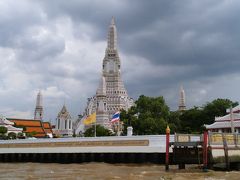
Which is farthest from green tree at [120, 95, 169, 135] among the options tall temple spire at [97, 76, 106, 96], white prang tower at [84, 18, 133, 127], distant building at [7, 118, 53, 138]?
white prang tower at [84, 18, 133, 127]

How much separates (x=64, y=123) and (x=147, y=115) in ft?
374

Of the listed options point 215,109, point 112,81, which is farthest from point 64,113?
point 215,109

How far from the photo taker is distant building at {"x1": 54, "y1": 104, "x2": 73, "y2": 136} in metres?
161

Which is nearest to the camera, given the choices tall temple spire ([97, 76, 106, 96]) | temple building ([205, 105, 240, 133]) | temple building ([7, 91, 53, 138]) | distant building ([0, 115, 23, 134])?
temple building ([205, 105, 240, 133])

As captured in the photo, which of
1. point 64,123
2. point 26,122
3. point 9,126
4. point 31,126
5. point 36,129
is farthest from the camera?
point 64,123

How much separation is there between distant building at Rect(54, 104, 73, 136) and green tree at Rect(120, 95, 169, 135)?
98862mm

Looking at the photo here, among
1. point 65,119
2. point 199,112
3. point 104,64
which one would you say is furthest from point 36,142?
point 65,119

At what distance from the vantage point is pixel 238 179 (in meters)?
20.9

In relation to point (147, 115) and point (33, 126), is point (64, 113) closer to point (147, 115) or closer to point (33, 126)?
point (33, 126)

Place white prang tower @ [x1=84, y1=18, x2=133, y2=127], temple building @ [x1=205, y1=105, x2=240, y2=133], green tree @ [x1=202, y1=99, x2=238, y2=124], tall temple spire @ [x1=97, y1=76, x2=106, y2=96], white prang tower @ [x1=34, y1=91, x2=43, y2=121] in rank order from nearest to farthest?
1. temple building @ [x1=205, y1=105, x2=240, y2=133]
2. green tree @ [x1=202, y1=99, x2=238, y2=124]
3. tall temple spire @ [x1=97, y1=76, x2=106, y2=96]
4. white prang tower @ [x1=84, y1=18, x2=133, y2=127]
5. white prang tower @ [x1=34, y1=91, x2=43, y2=121]

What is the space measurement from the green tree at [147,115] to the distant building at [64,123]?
9886 centimetres

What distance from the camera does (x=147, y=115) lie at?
6125cm

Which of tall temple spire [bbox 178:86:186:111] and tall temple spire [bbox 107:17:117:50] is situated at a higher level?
tall temple spire [bbox 107:17:117:50]

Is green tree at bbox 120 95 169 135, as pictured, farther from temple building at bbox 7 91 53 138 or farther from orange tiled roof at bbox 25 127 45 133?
orange tiled roof at bbox 25 127 45 133
